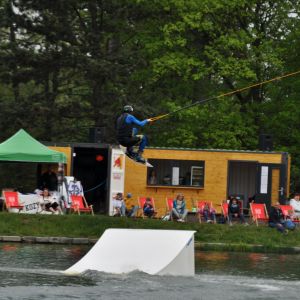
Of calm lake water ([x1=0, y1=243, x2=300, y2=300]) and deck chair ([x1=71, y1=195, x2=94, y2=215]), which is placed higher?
deck chair ([x1=71, y1=195, x2=94, y2=215])

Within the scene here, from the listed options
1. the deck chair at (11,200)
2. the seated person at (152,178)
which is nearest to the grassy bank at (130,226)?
the deck chair at (11,200)

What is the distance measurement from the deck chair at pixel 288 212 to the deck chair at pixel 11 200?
342 inches

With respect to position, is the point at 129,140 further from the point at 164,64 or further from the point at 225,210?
the point at 164,64

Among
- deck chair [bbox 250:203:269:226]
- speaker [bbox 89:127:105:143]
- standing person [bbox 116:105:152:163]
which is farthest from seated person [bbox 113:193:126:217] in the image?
standing person [bbox 116:105:152:163]

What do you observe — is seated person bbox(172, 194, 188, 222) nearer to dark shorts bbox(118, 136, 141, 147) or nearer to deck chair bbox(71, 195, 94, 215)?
deck chair bbox(71, 195, 94, 215)

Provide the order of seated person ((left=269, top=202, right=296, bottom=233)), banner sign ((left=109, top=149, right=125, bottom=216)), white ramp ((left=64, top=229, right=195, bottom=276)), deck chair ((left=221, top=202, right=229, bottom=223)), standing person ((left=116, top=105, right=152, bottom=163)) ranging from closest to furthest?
1. white ramp ((left=64, top=229, right=195, bottom=276))
2. standing person ((left=116, top=105, right=152, bottom=163))
3. seated person ((left=269, top=202, right=296, bottom=233))
4. deck chair ((left=221, top=202, right=229, bottom=223))
5. banner sign ((left=109, top=149, right=125, bottom=216))

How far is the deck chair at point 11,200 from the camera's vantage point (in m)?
33.3

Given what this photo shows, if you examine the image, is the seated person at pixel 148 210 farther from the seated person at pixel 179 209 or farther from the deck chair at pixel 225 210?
the deck chair at pixel 225 210

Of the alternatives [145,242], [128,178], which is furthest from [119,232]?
[128,178]

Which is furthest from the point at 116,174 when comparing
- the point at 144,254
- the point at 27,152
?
the point at 144,254

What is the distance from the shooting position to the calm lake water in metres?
18.5

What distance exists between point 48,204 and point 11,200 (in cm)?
123

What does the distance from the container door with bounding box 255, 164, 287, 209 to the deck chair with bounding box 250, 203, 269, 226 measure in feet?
7.32

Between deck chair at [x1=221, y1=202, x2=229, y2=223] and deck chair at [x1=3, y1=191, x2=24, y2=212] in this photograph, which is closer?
deck chair at [x1=3, y1=191, x2=24, y2=212]
